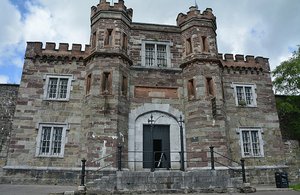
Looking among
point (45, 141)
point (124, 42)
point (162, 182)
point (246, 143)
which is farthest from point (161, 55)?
point (162, 182)

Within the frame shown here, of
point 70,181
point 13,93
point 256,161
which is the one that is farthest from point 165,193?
point 13,93

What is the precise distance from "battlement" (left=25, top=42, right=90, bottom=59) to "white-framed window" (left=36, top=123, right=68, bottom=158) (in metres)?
4.40

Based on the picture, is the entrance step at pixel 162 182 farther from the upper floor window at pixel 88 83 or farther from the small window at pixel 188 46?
the small window at pixel 188 46

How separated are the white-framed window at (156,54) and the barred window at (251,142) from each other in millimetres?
6406

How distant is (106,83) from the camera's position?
1509cm

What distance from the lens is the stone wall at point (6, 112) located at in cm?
1512

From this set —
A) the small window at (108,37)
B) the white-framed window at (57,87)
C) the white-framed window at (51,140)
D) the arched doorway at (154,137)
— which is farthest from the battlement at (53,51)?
the arched doorway at (154,137)

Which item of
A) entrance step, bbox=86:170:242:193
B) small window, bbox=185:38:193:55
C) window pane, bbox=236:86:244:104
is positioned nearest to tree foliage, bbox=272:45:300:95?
window pane, bbox=236:86:244:104

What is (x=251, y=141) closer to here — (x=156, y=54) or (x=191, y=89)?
(x=191, y=89)

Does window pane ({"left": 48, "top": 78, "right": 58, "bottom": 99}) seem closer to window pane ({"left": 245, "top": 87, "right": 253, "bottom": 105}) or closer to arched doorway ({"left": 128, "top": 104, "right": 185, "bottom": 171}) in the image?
arched doorway ({"left": 128, "top": 104, "right": 185, "bottom": 171})

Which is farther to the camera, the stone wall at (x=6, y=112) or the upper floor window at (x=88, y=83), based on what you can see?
the upper floor window at (x=88, y=83)

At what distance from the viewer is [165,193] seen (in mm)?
10391

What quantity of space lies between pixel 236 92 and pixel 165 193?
9.48 m

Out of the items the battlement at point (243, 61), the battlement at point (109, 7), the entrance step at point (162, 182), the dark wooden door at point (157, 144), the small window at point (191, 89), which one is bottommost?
the entrance step at point (162, 182)
